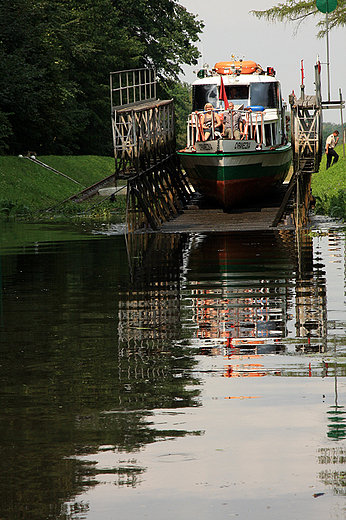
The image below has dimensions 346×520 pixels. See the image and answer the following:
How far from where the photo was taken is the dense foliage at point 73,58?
45.8 meters

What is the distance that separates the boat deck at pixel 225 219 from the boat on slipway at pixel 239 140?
495 mm

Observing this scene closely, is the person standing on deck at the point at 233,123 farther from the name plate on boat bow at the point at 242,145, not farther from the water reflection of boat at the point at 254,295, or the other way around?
the water reflection of boat at the point at 254,295


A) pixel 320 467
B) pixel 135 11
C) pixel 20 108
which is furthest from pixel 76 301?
pixel 135 11

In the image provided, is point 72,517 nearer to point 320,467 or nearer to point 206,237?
point 320,467

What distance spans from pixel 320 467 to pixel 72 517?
146cm

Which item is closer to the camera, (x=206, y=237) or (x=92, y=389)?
(x=92, y=389)

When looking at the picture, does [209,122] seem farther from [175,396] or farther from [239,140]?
[175,396]

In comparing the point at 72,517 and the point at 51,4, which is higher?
the point at 51,4

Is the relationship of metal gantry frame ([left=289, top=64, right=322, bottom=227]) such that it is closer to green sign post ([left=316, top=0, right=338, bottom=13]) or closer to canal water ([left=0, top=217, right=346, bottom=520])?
green sign post ([left=316, top=0, right=338, bottom=13])

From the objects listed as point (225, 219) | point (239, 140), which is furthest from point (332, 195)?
point (225, 219)

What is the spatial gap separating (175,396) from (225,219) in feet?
62.7

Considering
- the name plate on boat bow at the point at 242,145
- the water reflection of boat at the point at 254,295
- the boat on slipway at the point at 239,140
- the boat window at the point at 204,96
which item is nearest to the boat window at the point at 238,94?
the boat on slipway at the point at 239,140

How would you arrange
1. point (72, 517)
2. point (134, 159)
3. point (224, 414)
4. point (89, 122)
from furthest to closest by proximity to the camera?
point (89, 122)
point (134, 159)
point (224, 414)
point (72, 517)

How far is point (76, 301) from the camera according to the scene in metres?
11.3
